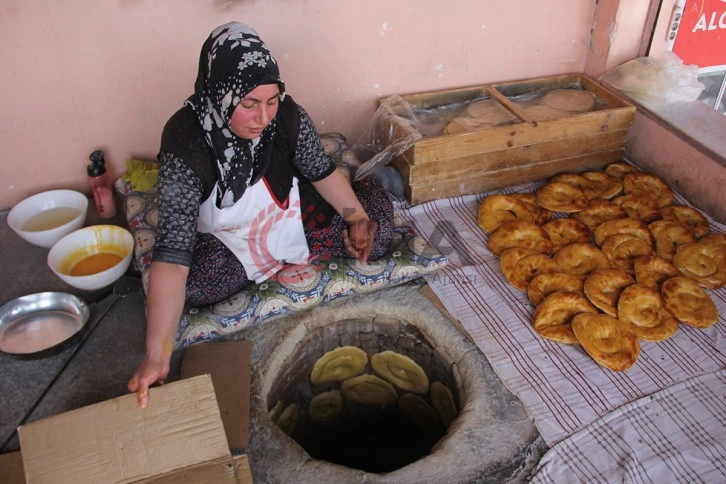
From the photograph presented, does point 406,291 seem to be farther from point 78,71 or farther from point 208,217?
point 78,71

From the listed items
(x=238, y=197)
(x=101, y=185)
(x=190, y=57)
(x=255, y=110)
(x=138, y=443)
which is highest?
(x=255, y=110)

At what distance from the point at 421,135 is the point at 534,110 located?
772 millimetres

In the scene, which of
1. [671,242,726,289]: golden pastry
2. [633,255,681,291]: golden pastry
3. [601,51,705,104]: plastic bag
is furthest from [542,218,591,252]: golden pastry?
[601,51,705,104]: plastic bag

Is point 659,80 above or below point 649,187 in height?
above

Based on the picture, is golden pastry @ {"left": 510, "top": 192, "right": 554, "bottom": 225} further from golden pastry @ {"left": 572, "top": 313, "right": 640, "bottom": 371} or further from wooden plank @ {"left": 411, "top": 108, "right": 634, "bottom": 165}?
golden pastry @ {"left": 572, "top": 313, "right": 640, "bottom": 371}

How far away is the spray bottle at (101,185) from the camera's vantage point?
279 cm

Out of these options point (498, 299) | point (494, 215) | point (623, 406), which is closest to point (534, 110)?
point (494, 215)

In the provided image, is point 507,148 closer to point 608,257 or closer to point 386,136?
point 386,136

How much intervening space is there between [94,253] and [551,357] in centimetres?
206

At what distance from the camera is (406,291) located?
2418 mm

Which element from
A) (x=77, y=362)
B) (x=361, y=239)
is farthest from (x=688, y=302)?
(x=77, y=362)

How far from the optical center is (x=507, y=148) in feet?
9.59

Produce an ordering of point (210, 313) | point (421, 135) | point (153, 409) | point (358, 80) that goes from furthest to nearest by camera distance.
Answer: point (358, 80) < point (421, 135) < point (210, 313) < point (153, 409)

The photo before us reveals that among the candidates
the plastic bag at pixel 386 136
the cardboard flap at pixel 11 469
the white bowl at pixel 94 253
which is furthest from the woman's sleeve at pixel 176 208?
the plastic bag at pixel 386 136
